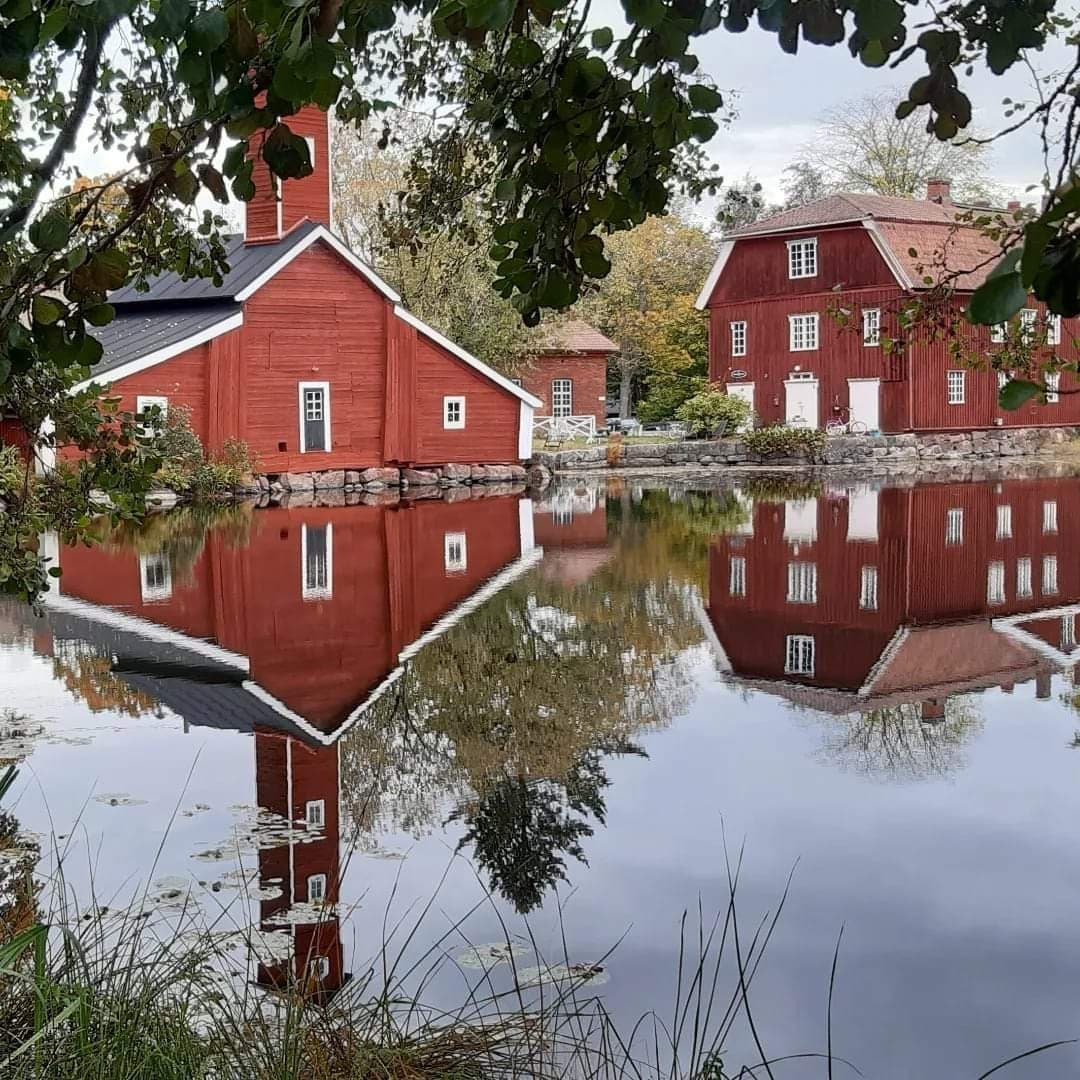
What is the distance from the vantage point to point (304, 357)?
31.9 metres

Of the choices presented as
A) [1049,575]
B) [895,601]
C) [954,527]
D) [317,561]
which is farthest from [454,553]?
[954,527]

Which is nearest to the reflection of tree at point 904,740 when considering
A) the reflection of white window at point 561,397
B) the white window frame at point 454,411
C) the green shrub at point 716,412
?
the white window frame at point 454,411

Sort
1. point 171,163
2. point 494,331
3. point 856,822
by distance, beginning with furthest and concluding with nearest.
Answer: point 494,331
point 856,822
point 171,163

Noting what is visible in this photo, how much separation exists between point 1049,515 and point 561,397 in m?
28.3

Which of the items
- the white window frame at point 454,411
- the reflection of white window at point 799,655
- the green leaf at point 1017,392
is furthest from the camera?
the white window frame at point 454,411

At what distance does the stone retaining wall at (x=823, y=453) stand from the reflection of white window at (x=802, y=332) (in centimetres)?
332

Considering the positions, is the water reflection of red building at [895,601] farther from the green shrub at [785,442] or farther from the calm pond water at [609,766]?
the green shrub at [785,442]

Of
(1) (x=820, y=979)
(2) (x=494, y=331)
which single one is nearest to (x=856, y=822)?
(1) (x=820, y=979)

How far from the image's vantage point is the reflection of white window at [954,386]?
4334 cm

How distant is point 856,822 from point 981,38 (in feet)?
14.7

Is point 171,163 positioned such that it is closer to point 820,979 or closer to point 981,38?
point 981,38

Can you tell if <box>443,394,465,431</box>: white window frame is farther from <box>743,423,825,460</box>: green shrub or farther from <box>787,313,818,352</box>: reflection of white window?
<box>787,313,818,352</box>: reflection of white window

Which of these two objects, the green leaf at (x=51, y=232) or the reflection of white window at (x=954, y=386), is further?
the reflection of white window at (x=954, y=386)

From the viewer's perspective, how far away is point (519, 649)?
40.9 ft
